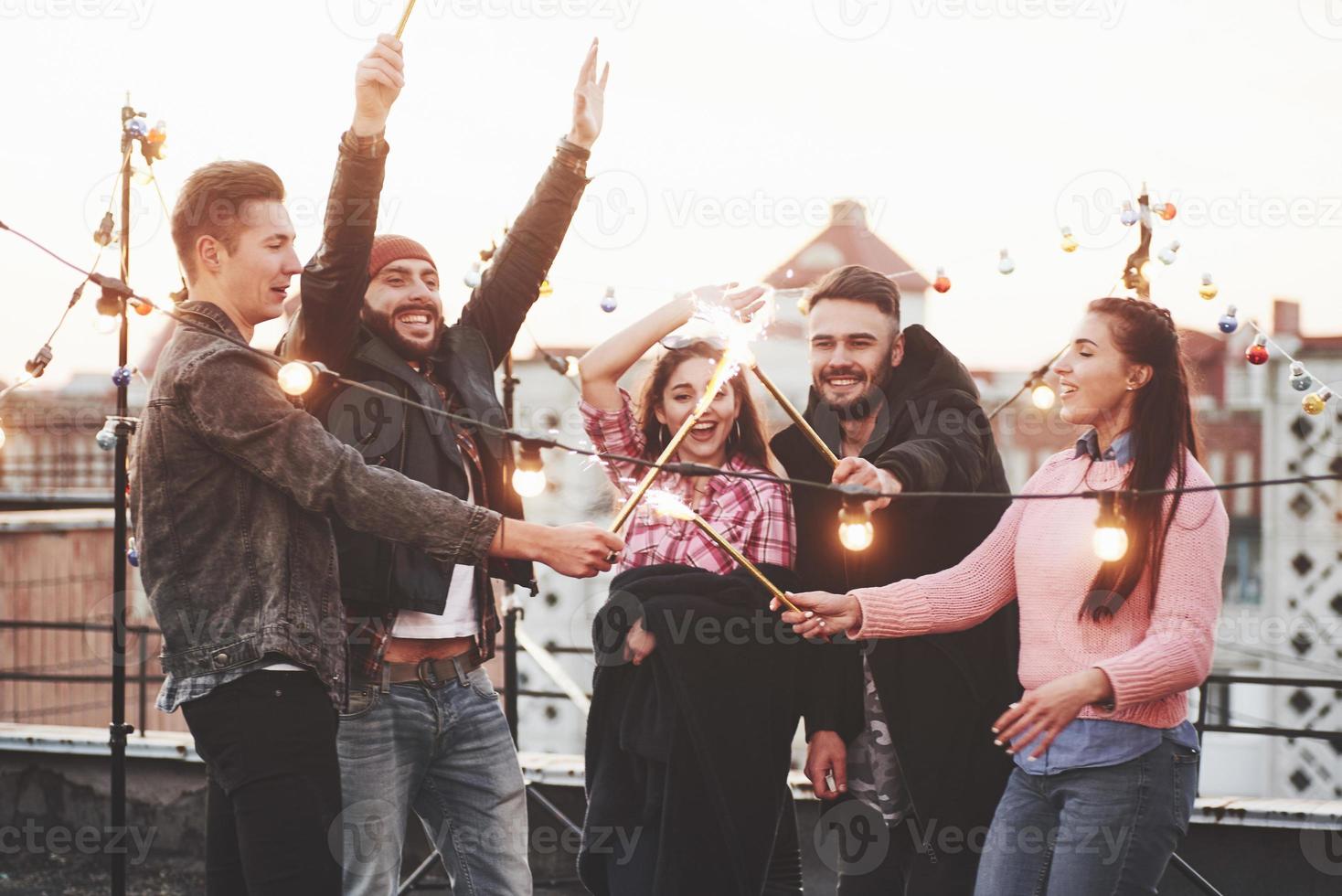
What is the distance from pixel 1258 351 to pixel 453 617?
2.01 m

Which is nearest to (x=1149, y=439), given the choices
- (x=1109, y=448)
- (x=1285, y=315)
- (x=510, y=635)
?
(x=1109, y=448)

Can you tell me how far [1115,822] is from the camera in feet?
6.50

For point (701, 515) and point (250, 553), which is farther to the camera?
point (701, 515)

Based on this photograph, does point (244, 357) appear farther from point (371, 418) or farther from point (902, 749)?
point (902, 749)

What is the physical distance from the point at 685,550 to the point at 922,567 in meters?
0.48

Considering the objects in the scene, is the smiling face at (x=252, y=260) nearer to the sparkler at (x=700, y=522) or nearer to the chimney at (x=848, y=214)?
the sparkler at (x=700, y=522)

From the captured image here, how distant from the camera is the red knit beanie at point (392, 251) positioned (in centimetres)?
246

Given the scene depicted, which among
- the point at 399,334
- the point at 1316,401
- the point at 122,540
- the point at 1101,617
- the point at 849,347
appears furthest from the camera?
the point at 122,540

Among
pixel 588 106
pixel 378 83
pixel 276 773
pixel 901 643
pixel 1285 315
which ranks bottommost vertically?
pixel 276 773

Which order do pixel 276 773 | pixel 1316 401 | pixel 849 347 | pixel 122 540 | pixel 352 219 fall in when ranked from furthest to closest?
pixel 122 540, pixel 1316 401, pixel 849 347, pixel 352 219, pixel 276 773

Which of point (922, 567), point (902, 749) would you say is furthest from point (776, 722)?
point (922, 567)

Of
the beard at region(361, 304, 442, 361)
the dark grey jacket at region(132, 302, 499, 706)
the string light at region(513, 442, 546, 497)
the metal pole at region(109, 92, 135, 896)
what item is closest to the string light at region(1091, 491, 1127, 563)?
the string light at region(513, 442, 546, 497)

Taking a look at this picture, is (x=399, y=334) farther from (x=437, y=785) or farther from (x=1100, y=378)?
(x=1100, y=378)

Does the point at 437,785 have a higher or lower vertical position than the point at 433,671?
lower
